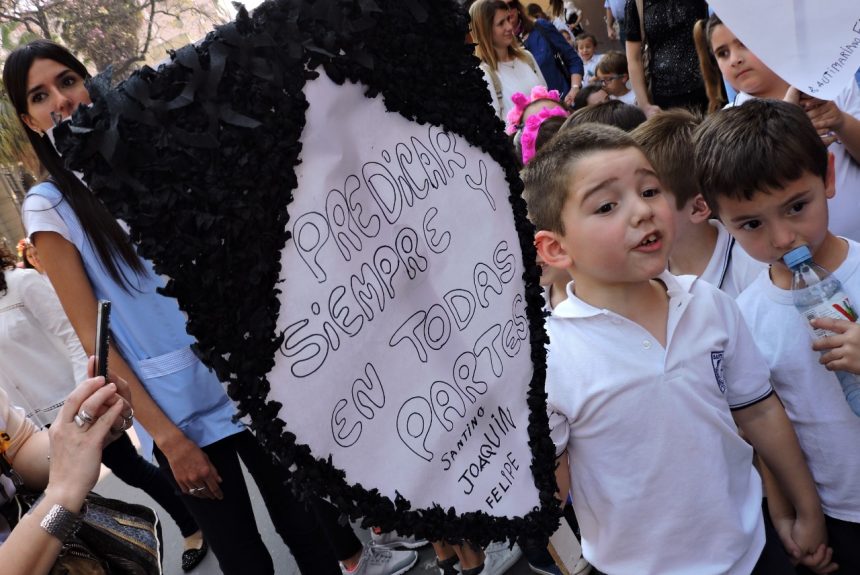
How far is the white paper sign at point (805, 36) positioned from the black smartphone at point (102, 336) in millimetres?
1608

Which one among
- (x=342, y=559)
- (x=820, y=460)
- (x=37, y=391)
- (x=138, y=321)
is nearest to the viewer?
(x=820, y=460)

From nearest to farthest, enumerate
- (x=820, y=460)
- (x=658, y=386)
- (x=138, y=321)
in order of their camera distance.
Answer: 1. (x=658, y=386)
2. (x=820, y=460)
3. (x=138, y=321)

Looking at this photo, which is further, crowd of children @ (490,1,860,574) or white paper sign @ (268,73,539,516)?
crowd of children @ (490,1,860,574)

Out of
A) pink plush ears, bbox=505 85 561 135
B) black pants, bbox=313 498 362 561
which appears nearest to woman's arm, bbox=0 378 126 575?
black pants, bbox=313 498 362 561

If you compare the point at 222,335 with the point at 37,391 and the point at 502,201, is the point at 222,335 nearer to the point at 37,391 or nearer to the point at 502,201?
the point at 502,201

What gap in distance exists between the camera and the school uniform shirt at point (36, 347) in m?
3.85

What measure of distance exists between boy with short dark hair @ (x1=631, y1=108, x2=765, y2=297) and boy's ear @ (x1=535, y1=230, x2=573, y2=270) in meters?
0.66

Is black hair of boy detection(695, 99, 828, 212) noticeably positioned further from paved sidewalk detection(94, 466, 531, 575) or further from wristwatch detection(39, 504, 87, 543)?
paved sidewalk detection(94, 466, 531, 575)

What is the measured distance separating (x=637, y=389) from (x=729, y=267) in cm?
77

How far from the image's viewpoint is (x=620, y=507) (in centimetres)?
134

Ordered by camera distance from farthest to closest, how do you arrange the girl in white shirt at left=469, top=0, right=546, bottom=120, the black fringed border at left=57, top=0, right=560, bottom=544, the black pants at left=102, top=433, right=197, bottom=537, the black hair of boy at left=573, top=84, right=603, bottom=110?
the black hair of boy at left=573, top=84, right=603, bottom=110 < the girl in white shirt at left=469, top=0, right=546, bottom=120 < the black pants at left=102, top=433, right=197, bottom=537 < the black fringed border at left=57, top=0, right=560, bottom=544

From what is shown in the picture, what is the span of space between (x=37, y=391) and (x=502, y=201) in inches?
152

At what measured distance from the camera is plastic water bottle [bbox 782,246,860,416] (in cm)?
141

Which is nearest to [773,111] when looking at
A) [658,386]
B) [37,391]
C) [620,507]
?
[658,386]
